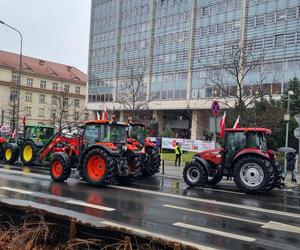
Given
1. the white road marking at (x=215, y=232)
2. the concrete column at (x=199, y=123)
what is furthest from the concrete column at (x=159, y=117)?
the white road marking at (x=215, y=232)

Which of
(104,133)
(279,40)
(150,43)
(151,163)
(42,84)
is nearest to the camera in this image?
(104,133)

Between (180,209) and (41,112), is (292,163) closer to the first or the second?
(180,209)

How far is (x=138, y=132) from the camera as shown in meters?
18.9

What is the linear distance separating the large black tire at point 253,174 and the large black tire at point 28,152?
36.2ft

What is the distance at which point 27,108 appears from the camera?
84250 millimetres

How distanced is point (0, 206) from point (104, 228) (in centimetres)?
204

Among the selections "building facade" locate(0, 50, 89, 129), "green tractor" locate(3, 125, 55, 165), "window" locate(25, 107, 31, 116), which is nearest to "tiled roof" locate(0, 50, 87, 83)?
"building facade" locate(0, 50, 89, 129)

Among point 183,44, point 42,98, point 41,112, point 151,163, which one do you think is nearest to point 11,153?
point 151,163

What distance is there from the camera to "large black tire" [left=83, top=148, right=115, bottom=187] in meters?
14.1

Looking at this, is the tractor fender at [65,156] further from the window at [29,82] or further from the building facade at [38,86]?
the window at [29,82]

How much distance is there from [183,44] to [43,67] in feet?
142

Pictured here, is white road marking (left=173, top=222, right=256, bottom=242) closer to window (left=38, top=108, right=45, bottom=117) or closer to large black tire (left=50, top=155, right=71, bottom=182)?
large black tire (left=50, top=155, right=71, bottom=182)

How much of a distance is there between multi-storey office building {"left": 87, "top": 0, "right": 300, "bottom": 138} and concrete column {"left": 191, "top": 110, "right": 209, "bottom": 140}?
0.43 ft

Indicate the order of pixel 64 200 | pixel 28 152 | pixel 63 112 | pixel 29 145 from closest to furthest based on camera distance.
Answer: pixel 64 200, pixel 29 145, pixel 28 152, pixel 63 112
